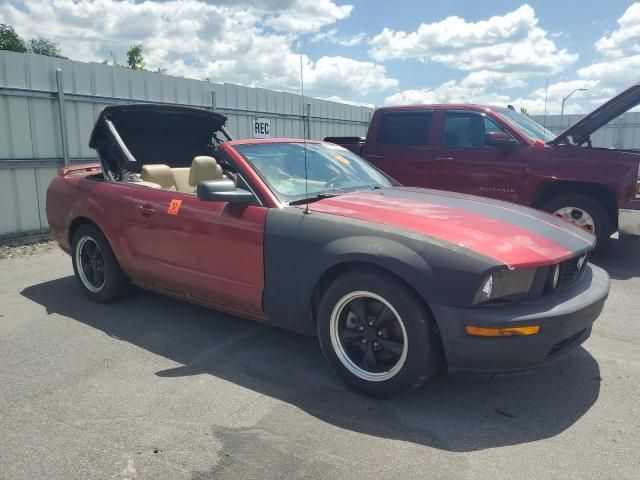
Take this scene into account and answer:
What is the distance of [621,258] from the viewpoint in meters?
6.96

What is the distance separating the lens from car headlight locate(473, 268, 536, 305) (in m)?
2.82

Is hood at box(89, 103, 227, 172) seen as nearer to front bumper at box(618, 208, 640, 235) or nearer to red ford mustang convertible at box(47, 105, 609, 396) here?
red ford mustang convertible at box(47, 105, 609, 396)

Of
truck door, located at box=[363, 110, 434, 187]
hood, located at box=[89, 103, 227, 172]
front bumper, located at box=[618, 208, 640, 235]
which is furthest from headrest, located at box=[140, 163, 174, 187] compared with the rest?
front bumper, located at box=[618, 208, 640, 235]

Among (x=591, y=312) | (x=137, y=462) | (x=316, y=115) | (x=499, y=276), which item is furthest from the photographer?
(x=316, y=115)

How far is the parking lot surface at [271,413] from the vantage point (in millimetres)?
2578

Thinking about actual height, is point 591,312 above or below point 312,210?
below

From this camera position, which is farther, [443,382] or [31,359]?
[31,359]

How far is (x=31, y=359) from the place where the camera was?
3859 mm

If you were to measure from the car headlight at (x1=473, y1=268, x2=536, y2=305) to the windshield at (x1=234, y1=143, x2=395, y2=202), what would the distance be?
149 centimetres

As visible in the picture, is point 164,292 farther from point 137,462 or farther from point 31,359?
point 137,462

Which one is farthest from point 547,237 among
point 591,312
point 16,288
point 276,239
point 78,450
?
point 16,288

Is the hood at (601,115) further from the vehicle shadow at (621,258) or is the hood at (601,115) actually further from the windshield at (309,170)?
the windshield at (309,170)

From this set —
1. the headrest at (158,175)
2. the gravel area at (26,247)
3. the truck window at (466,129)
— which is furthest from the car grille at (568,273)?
the gravel area at (26,247)

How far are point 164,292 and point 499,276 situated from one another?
111 inches
